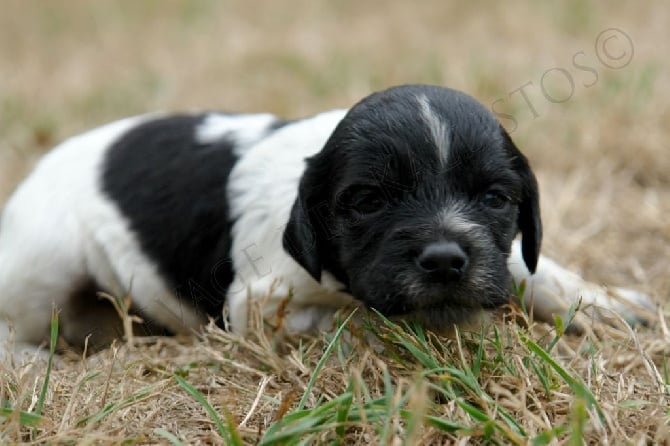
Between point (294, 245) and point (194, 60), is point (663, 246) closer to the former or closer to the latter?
point (294, 245)

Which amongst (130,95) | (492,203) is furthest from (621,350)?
(130,95)

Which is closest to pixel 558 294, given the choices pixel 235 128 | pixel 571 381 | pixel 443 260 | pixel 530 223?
pixel 530 223

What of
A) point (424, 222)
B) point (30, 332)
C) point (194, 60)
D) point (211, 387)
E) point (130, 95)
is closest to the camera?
point (424, 222)

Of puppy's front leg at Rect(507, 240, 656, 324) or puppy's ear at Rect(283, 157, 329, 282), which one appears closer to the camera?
puppy's ear at Rect(283, 157, 329, 282)

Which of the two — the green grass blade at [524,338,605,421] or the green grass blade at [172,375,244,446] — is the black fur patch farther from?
the green grass blade at [524,338,605,421]

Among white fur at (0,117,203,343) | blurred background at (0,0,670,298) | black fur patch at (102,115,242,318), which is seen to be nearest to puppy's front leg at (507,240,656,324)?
blurred background at (0,0,670,298)

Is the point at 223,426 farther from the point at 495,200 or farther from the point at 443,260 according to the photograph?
the point at 495,200

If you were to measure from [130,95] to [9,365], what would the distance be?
230 inches

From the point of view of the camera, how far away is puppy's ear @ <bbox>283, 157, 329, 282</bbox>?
359cm

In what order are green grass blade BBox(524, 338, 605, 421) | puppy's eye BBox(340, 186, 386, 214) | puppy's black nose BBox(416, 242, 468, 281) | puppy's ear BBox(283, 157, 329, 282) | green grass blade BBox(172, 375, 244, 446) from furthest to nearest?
1. puppy's ear BBox(283, 157, 329, 282)
2. puppy's eye BBox(340, 186, 386, 214)
3. puppy's black nose BBox(416, 242, 468, 281)
4. green grass blade BBox(524, 338, 605, 421)
5. green grass blade BBox(172, 375, 244, 446)

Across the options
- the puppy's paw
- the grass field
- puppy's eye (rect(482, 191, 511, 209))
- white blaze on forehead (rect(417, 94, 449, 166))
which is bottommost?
the puppy's paw

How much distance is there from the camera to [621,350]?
3.71m

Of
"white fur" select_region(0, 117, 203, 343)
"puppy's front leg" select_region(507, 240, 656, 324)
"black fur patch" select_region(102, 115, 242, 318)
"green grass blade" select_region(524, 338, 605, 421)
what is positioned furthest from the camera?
"white fur" select_region(0, 117, 203, 343)

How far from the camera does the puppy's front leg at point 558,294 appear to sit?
414cm
